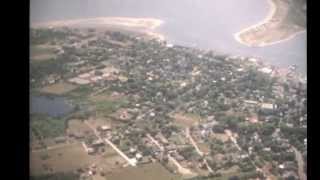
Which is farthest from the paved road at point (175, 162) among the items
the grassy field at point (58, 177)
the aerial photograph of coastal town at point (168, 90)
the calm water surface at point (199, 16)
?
the calm water surface at point (199, 16)

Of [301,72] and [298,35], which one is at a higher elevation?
[298,35]

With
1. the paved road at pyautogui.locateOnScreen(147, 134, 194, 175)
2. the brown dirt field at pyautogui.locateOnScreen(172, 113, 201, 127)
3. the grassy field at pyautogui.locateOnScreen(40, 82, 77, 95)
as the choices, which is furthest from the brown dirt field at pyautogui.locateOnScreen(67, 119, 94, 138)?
the brown dirt field at pyautogui.locateOnScreen(172, 113, 201, 127)

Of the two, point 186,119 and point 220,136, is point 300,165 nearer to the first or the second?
point 220,136

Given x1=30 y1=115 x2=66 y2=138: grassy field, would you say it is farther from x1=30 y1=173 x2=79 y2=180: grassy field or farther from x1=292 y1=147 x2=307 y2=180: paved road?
x1=292 y1=147 x2=307 y2=180: paved road

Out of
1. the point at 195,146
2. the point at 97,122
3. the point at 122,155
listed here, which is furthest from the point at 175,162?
the point at 97,122
